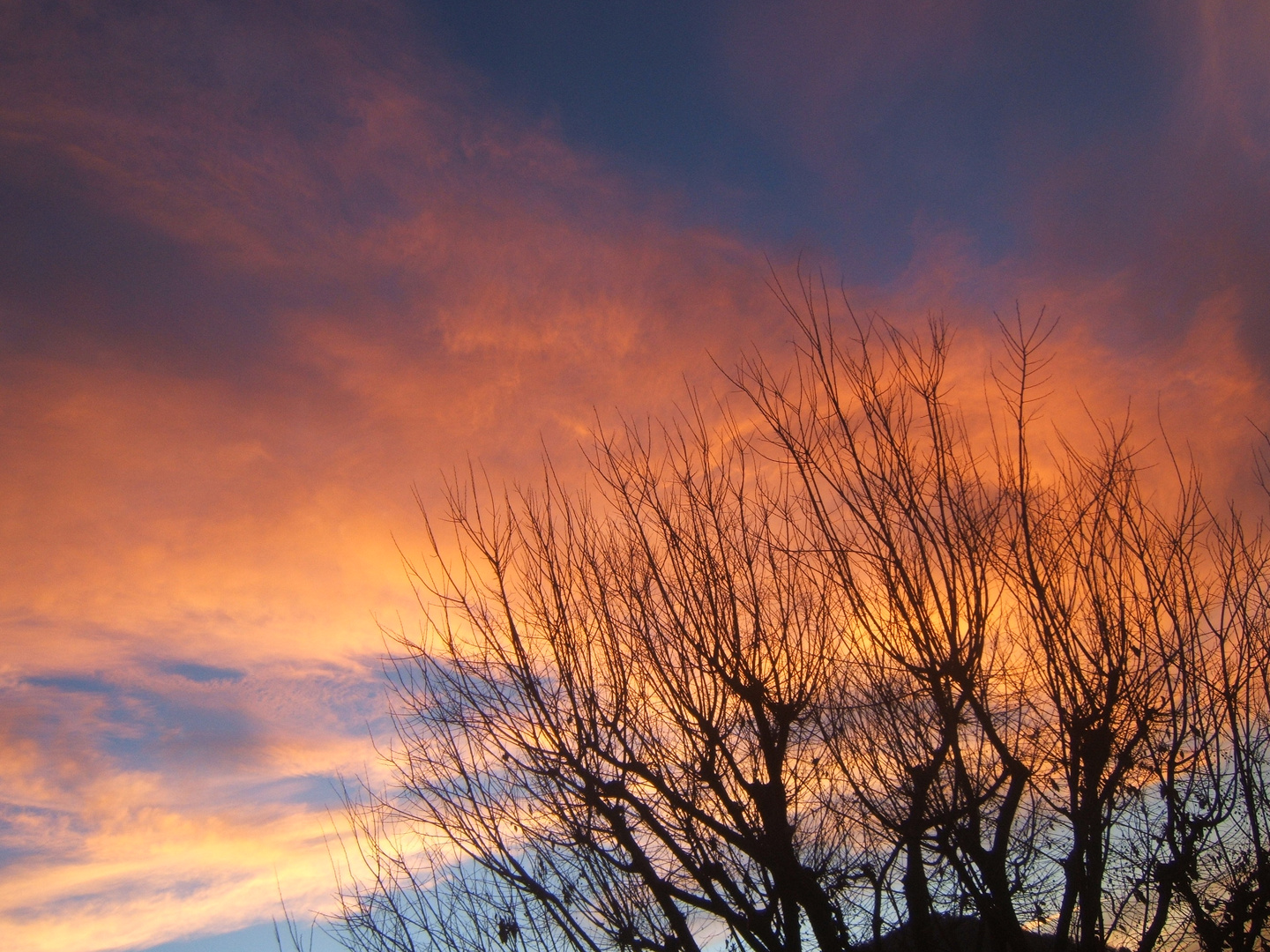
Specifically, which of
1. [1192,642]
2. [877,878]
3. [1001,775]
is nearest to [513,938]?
[877,878]

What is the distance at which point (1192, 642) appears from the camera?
593cm

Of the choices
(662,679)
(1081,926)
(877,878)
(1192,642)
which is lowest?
(1081,926)

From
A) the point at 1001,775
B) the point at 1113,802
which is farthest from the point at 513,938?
the point at 1113,802

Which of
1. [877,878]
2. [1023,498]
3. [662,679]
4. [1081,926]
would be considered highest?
[1023,498]

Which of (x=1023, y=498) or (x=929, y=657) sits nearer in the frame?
(x=929, y=657)

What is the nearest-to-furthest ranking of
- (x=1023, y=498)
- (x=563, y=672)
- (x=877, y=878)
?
(x=1023, y=498)
(x=563, y=672)
(x=877, y=878)

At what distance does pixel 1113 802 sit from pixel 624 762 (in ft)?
11.6

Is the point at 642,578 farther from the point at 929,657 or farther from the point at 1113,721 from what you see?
the point at 1113,721

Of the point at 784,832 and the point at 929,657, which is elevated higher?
the point at 929,657

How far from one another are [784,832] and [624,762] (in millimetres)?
1256

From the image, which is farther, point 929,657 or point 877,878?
point 877,878

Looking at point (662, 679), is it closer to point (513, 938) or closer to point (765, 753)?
point (765, 753)

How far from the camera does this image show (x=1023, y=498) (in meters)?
5.43

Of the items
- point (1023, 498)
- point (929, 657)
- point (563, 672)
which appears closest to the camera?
point (929, 657)
